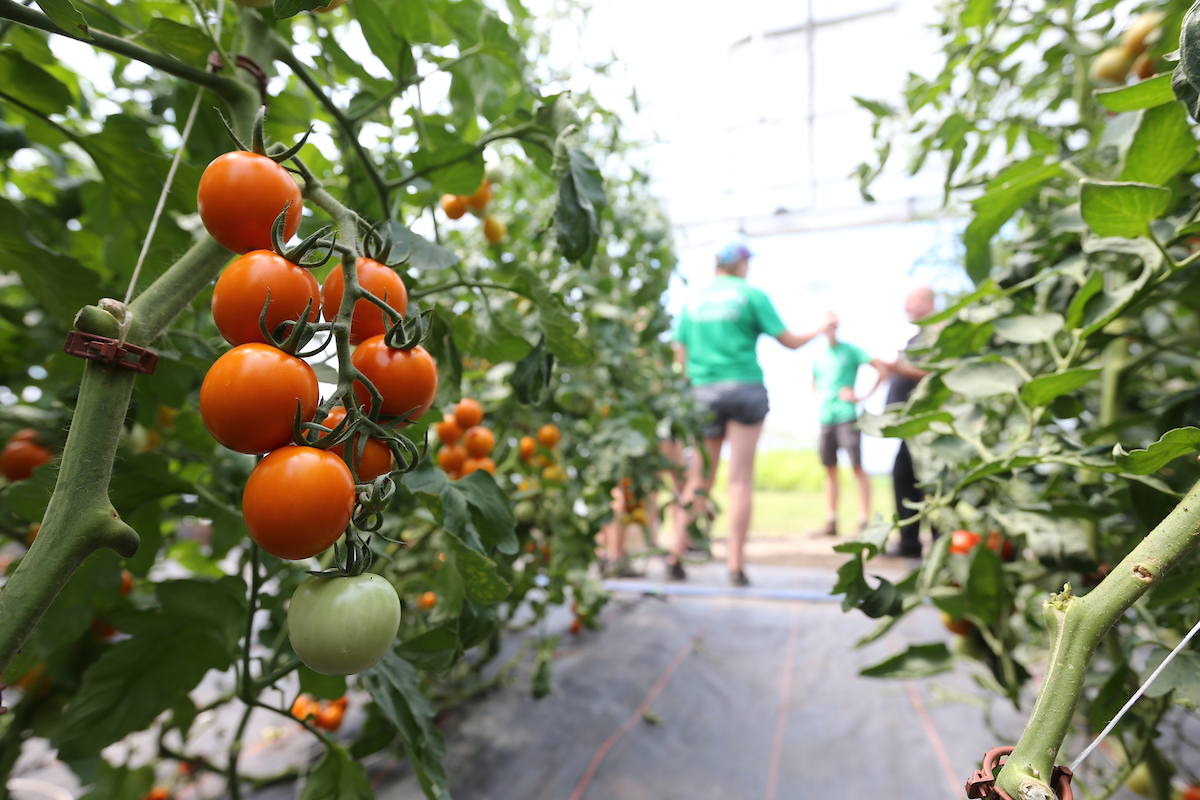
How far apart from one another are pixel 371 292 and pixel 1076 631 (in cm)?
33

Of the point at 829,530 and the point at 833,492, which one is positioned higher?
the point at 833,492

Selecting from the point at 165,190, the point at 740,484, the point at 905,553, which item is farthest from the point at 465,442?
the point at 905,553

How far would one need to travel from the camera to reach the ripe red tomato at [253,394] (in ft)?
0.77

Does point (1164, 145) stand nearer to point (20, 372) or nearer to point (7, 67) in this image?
point (7, 67)

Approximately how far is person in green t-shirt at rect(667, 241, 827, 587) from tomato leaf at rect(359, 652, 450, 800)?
184 cm

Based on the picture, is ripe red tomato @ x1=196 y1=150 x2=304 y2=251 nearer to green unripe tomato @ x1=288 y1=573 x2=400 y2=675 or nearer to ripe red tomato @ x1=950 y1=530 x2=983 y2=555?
green unripe tomato @ x1=288 y1=573 x2=400 y2=675

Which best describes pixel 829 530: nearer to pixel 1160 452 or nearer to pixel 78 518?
pixel 1160 452

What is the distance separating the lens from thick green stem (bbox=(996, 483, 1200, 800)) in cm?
23

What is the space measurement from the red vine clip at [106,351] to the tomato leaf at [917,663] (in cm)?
64

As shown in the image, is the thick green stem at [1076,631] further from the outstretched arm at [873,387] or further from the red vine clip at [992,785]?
the outstretched arm at [873,387]

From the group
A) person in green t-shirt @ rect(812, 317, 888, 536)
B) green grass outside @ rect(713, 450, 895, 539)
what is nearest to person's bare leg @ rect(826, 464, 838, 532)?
person in green t-shirt @ rect(812, 317, 888, 536)

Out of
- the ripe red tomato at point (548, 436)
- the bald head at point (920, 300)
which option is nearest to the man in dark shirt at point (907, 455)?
the bald head at point (920, 300)

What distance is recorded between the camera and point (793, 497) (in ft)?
19.9

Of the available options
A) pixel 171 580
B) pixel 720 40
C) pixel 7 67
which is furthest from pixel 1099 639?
pixel 720 40
